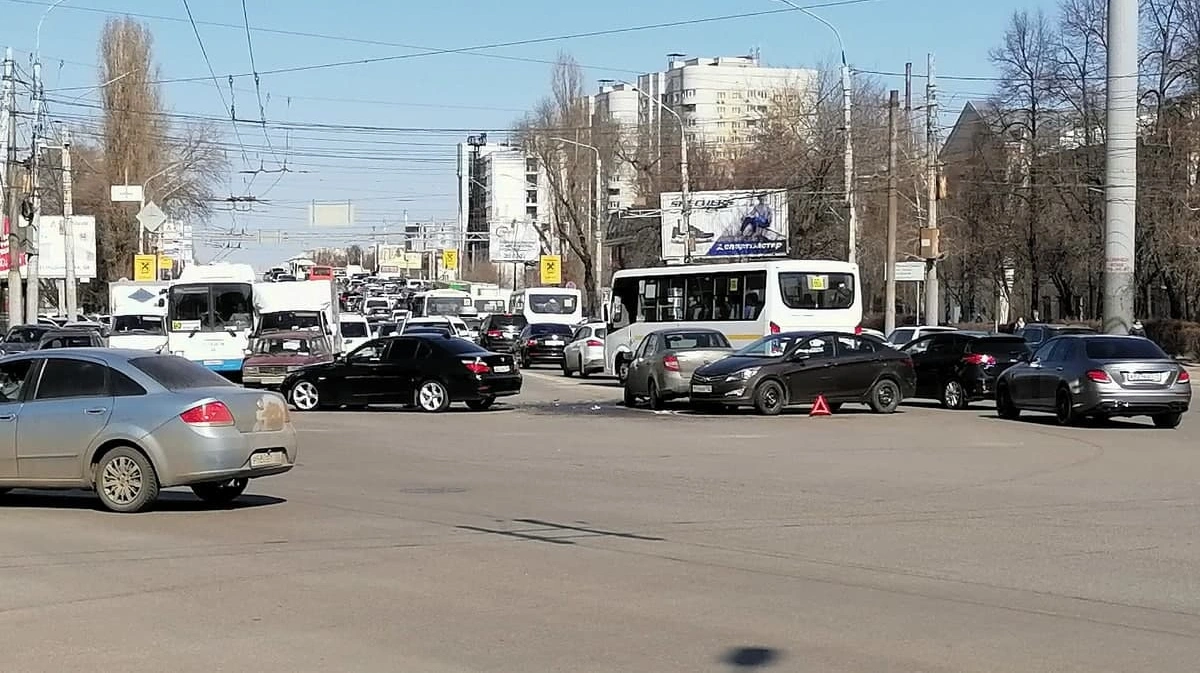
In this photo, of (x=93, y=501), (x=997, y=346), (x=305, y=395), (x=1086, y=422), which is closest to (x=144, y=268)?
(x=305, y=395)

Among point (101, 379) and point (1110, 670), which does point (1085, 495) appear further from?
point (101, 379)

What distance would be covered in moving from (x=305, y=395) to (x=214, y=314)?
12393 mm

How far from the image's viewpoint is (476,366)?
1133 inches

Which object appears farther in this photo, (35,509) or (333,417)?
(333,417)

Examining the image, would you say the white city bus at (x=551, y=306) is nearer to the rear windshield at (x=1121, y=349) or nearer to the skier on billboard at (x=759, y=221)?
the skier on billboard at (x=759, y=221)

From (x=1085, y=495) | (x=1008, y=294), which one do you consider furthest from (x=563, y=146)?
(x=1085, y=495)

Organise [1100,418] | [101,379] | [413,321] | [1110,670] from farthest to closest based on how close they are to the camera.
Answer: [413,321]
[1100,418]
[101,379]
[1110,670]

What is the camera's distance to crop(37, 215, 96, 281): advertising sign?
6912 centimetres

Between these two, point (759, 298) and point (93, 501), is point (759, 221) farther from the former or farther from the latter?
point (93, 501)

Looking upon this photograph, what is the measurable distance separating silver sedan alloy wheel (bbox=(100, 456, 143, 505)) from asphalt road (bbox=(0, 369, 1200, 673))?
31cm

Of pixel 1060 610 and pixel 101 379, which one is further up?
pixel 101 379

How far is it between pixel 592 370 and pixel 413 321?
10.9 meters

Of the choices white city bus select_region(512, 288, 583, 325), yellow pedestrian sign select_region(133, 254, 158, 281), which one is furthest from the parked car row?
yellow pedestrian sign select_region(133, 254, 158, 281)

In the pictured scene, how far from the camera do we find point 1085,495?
1463 cm
